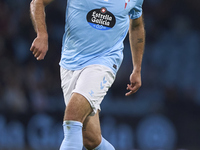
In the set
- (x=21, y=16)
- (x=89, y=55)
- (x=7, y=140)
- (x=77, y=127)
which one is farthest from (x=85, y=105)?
(x=21, y=16)

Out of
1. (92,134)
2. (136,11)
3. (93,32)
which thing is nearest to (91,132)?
(92,134)

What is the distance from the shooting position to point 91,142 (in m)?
3.96

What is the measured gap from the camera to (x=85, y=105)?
3525mm

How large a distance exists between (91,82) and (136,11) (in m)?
1.10

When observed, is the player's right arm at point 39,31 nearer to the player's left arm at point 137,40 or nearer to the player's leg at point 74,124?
the player's leg at point 74,124

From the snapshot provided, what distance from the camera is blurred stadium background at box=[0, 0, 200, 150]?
8133mm

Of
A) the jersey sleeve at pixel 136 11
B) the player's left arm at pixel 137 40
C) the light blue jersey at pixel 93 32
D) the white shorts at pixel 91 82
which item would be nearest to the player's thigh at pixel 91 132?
the white shorts at pixel 91 82

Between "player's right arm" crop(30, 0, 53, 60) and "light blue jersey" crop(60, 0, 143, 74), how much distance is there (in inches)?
13.6

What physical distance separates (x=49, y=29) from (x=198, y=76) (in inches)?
145

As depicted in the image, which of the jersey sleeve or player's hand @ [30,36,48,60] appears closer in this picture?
player's hand @ [30,36,48,60]

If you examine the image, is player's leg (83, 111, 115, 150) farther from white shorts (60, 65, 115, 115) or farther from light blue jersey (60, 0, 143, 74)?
light blue jersey (60, 0, 143, 74)

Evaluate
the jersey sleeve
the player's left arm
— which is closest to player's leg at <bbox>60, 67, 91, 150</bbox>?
the player's left arm

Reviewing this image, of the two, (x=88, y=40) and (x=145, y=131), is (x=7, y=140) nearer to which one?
(x=145, y=131)

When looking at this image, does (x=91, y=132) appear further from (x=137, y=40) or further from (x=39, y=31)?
(x=137, y=40)
